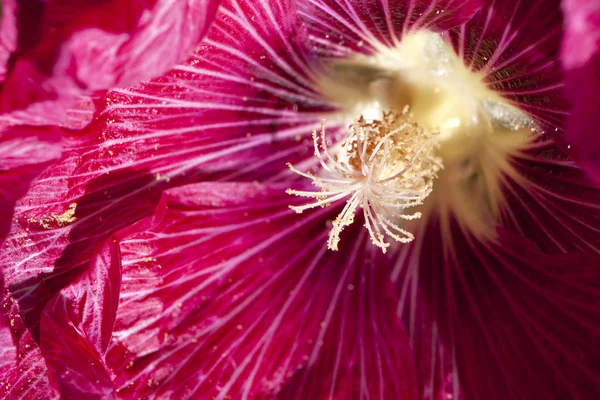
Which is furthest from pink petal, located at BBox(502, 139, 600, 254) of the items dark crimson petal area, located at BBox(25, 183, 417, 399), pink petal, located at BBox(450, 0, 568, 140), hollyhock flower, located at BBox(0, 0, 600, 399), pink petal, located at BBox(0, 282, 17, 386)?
pink petal, located at BBox(0, 282, 17, 386)

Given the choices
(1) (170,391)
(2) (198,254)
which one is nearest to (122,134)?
(2) (198,254)

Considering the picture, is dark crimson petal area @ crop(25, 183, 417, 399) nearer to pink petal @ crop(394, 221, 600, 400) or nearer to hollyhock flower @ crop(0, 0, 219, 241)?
pink petal @ crop(394, 221, 600, 400)

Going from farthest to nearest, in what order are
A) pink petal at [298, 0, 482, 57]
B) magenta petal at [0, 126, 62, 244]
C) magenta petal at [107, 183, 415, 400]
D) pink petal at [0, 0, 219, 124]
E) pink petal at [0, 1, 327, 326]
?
magenta petal at [107, 183, 415, 400], pink petal at [0, 1, 327, 326], pink petal at [298, 0, 482, 57], magenta petal at [0, 126, 62, 244], pink petal at [0, 0, 219, 124]

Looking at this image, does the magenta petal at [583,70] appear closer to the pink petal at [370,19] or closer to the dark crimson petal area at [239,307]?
the pink petal at [370,19]

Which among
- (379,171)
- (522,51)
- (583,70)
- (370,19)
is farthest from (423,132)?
(583,70)

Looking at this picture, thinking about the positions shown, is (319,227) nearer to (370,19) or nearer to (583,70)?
(370,19)

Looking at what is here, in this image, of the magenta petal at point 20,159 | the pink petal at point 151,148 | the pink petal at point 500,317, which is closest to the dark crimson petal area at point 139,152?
the pink petal at point 151,148
